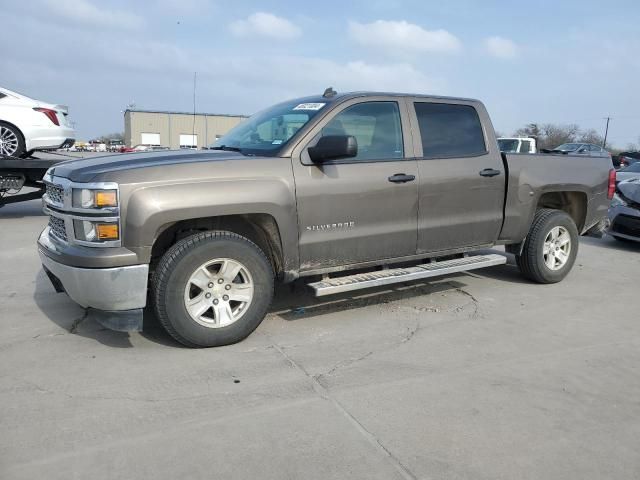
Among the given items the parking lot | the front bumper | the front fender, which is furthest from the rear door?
the front bumper

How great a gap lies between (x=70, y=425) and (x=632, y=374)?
3.54m

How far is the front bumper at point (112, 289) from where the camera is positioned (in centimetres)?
344

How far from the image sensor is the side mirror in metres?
3.89

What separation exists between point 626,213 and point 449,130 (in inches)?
195

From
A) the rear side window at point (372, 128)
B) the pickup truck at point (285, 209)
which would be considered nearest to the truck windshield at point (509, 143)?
the pickup truck at point (285, 209)

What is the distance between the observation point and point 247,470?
243 centimetres

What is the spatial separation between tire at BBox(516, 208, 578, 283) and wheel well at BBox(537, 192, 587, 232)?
9.4 inches

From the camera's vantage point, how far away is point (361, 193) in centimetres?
428

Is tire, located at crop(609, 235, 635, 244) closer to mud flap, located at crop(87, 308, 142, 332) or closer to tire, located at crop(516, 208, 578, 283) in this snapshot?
tire, located at crop(516, 208, 578, 283)

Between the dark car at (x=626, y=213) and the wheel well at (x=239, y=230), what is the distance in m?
6.43

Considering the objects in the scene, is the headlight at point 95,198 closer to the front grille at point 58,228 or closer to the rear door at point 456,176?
the front grille at point 58,228

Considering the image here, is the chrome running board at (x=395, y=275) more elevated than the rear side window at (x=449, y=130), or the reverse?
the rear side window at (x=449, y=130)

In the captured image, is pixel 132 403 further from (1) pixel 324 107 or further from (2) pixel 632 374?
(2) pixel 632 374

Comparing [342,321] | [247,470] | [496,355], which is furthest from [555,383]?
[247,470]
